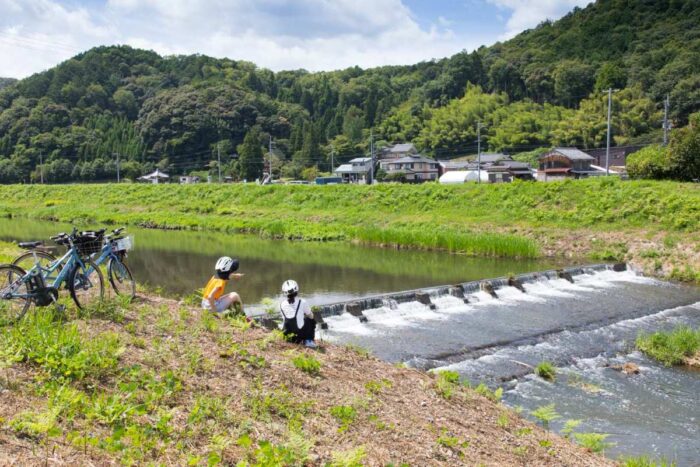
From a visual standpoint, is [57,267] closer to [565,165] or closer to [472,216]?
[472,216]

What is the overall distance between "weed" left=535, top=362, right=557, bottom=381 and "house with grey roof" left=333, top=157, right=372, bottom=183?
69185 mm

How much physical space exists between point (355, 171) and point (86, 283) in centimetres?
7341

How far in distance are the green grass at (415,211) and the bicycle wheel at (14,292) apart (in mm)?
21304

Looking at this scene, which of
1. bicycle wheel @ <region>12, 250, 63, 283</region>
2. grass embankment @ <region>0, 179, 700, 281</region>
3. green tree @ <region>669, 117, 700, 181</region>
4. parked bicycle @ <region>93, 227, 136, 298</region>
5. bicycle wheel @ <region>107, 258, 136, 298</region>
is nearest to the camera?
bicycle wheel @ <region>12, 250, 63, 283</region>

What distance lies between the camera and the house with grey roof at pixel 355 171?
3157 inches

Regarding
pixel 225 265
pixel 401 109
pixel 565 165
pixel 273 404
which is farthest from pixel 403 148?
pixel 273 404

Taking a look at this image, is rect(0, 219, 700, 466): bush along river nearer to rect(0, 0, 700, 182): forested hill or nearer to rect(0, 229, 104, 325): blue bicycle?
rect(0, 229, 104, 325): blue bicycle

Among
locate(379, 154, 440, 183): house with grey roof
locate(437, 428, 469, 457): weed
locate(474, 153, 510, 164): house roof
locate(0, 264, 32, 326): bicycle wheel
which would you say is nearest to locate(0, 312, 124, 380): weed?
locate(0, 264, 32, 326): bicycle wheel

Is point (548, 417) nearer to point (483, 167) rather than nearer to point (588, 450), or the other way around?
point (588, 450)

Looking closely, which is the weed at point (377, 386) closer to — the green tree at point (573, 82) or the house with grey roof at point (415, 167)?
the house with grey roof at point (415, 167)

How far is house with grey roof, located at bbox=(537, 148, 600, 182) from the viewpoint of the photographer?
64.3 meters

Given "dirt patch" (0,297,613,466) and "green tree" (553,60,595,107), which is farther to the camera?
"green tree" (553,60,595,107)

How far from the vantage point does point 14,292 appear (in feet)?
22.8

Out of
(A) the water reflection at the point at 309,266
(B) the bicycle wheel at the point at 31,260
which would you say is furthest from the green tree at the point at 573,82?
(B) the bicycle wheel at the point at 31,260
